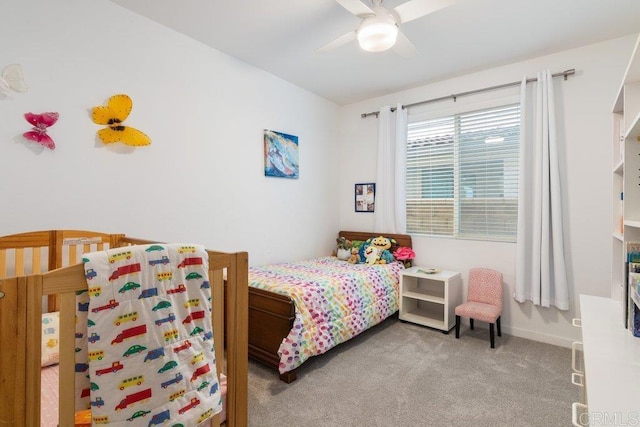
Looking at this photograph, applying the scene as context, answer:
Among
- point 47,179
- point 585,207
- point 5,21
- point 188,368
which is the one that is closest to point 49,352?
point 188,368

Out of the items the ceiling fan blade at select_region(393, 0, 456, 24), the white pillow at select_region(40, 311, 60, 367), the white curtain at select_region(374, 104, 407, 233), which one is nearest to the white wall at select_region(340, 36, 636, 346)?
the white curtain at select_region(374, 104, 407, 233)

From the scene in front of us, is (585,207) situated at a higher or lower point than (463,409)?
higher

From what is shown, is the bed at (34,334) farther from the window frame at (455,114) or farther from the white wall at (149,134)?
the window frame at (455,114)

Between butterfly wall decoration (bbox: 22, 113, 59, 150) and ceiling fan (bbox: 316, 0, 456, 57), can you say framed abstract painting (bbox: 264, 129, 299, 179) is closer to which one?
ceiling fan (bbox: 316, 0, 456, 57)

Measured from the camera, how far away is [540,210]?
9.41 feet

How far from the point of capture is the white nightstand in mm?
3160

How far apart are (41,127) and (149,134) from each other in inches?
25.8

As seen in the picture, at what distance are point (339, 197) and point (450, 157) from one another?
1560 mm

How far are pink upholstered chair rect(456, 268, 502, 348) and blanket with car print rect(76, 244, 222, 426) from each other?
2.46m

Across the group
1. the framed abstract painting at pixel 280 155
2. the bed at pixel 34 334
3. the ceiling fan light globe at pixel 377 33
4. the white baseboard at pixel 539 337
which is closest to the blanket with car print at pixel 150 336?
the bed at pixel 34 334

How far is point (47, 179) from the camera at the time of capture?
198 centimetres

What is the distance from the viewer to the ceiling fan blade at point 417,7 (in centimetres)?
176

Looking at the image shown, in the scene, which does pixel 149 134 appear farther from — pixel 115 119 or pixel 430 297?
pixel 430 297

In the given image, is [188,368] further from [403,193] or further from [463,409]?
[403,193]
